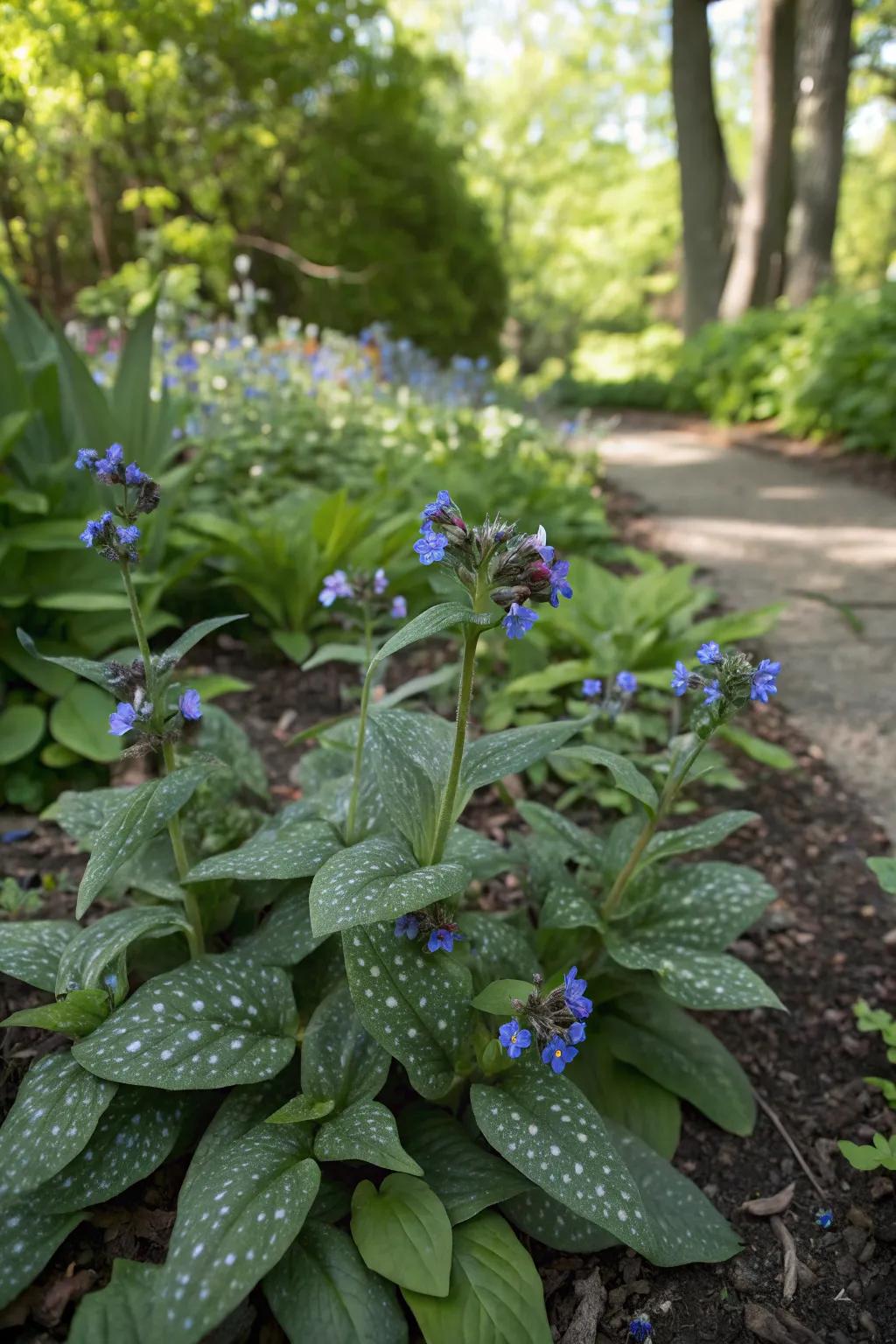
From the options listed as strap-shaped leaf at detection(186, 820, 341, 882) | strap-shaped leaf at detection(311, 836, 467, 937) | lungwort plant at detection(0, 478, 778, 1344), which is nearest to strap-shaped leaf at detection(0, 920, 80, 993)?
lungwort plant at detection(0, 478, 778, 1344)

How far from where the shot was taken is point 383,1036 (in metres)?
1.35

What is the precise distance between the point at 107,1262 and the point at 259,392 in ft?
11.7

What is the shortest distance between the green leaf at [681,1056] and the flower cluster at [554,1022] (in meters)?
0.49

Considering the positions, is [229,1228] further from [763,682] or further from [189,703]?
[763,682]

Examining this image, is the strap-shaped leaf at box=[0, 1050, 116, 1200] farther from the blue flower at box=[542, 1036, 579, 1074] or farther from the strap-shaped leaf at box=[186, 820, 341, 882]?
the blue flower at box=[542, 1036, 579, 1074]

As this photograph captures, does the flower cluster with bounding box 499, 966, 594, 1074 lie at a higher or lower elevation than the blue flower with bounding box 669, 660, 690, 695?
lower

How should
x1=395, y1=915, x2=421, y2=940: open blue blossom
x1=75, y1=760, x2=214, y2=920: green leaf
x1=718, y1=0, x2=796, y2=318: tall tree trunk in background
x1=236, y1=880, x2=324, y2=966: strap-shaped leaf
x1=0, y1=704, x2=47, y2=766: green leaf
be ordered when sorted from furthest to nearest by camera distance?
x1=718, y1=0, x2=796, y2=318: tall tree trunk in background → x1=0, y1=704, x2=47, y2=766: green leaf → x1=236, y1=880, x2=324, y2=966: strap-shaped leaf → x1=395, y1=915, x2=421, y2=940: open blue blossom → x1=75, y1=760, x2=214, y2=920: green leaf

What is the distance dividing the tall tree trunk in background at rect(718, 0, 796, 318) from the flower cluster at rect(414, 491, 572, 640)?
1201 cm

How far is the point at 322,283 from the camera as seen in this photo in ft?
28.8

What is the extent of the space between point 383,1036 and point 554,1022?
281 millimetres

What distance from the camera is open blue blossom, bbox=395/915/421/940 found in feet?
4.69

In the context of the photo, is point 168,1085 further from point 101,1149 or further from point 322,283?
point 322,283

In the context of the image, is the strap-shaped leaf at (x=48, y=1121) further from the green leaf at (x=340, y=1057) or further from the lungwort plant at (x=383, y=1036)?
the green leaf at (x=340, y=1057)

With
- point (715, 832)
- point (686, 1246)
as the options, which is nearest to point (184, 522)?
point (715, 832)
